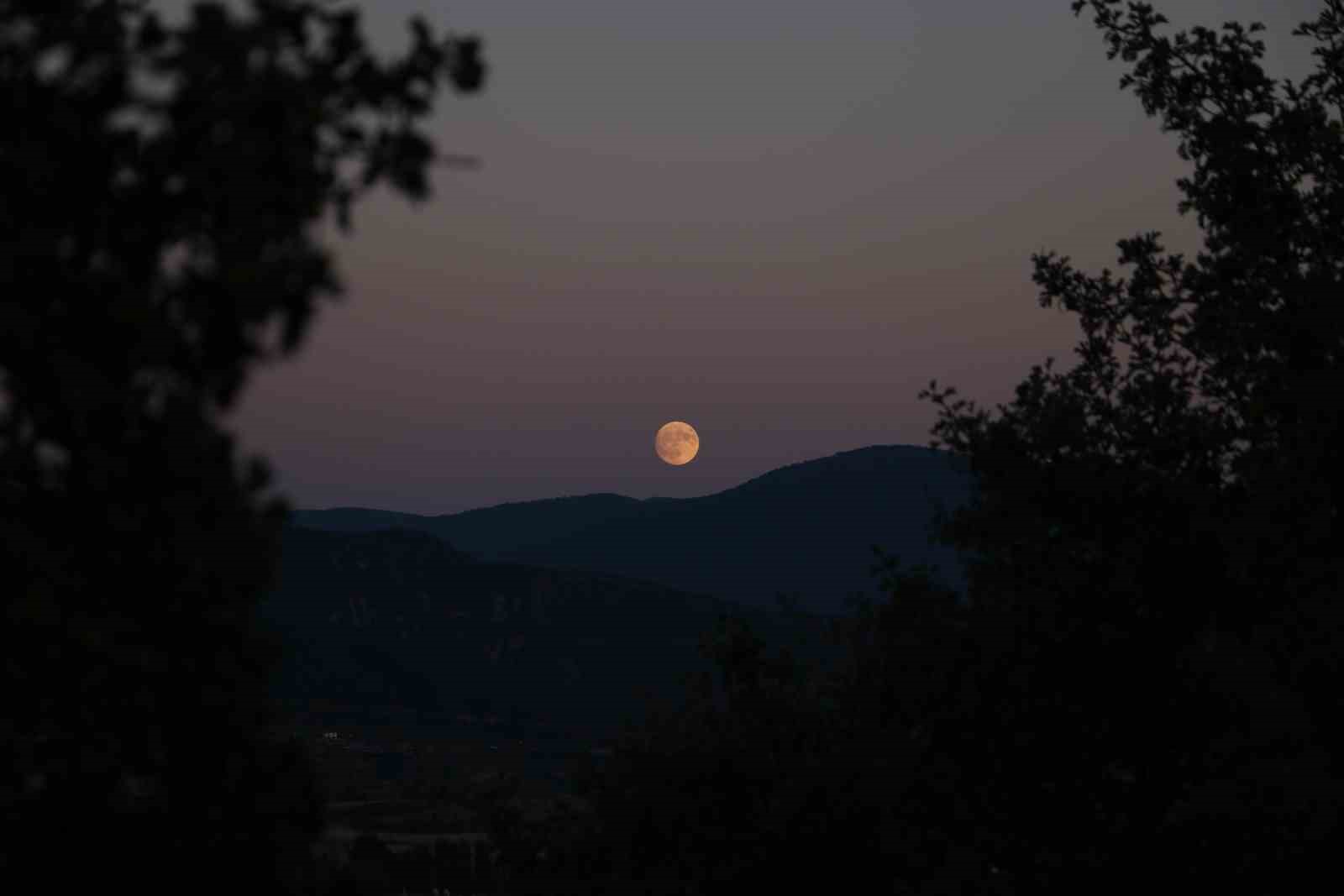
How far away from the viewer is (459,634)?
183500 millimetres

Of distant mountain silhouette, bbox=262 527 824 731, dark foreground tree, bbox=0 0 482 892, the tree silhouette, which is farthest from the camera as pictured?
distant mountain silhouette, bbox=262 527 824 731

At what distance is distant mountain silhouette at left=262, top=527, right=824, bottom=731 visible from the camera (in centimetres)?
16238

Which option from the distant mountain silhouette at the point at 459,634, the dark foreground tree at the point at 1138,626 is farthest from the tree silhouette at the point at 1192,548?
the distant mountain silhouette at the point at 459,634

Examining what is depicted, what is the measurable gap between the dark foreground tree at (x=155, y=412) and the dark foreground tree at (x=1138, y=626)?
1095 cm

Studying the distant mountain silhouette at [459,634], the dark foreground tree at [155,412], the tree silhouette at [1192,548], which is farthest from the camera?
the distant mountain silhouette at [459,634]

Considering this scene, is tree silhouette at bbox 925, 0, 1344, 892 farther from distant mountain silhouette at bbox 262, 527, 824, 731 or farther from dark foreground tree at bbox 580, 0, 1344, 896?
distant mountain silhouette at bbox 262, 527, 824, 731

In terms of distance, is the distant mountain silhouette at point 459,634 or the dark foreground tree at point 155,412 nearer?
the dark foreground tree at point 155,412

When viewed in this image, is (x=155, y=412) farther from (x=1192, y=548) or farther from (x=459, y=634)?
(x=459, y=634)

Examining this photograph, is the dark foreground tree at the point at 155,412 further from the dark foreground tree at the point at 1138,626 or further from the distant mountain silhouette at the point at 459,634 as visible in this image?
the distant mountain silhouette at the point at 459,634

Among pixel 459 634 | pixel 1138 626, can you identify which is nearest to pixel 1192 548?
pixel 1138 626

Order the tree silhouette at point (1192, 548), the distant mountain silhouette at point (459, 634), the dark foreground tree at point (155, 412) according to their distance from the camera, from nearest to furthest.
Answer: the dark foreground tree at point (155, 412), the tree silhouette at point (1192, 548), the distant mountain silhouette at point (459, 634)

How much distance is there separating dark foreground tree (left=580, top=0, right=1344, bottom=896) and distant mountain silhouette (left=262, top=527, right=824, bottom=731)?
13536cm

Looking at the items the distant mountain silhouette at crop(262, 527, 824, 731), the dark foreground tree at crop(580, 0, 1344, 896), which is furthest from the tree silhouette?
the distant mountain silhouette at crop(262, 527, 824, 731)

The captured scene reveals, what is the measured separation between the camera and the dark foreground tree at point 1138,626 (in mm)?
15234
